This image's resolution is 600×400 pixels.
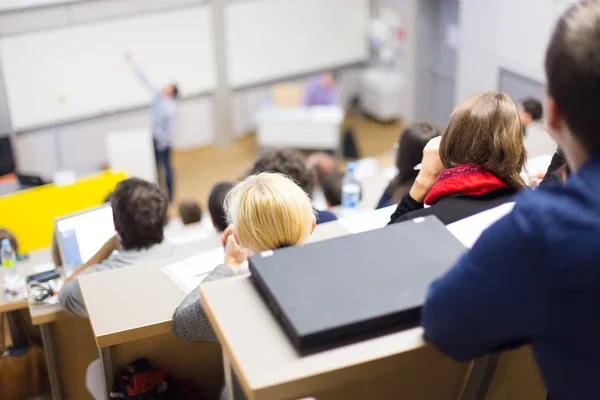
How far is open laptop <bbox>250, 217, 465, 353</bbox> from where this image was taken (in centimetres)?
110

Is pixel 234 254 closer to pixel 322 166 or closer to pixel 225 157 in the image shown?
pixel 322 166

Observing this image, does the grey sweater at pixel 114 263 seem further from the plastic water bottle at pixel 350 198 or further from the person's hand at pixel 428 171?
the plastic water bottle at pixel 350 198

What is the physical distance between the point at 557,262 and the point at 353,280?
0.36m

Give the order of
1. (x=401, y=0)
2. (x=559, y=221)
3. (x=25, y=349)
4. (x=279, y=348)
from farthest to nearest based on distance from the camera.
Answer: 1. (x=401, y=0)
2. (x=25, y=349)
3. (x=279, y=348)
4. (x=559, y=221)

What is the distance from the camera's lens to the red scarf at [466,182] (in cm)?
190

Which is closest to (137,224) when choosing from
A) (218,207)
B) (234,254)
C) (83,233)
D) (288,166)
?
(83,233)

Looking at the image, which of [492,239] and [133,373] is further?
[133,373]

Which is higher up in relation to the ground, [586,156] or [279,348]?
[586,156]

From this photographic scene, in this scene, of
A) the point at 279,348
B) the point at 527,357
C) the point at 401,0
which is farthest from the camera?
the point at 401,0

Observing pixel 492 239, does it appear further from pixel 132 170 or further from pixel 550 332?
pixel 132 170

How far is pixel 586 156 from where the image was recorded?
987 mm

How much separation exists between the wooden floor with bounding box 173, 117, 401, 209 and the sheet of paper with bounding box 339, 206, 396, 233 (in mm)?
5849

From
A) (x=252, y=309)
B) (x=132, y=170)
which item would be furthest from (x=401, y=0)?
(x=252, y=309)

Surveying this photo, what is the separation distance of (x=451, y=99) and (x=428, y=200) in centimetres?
761
